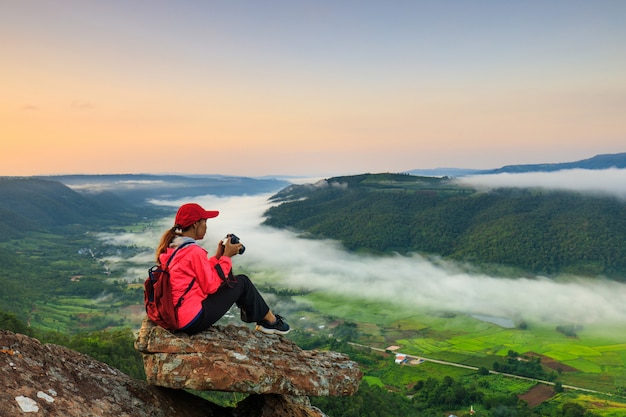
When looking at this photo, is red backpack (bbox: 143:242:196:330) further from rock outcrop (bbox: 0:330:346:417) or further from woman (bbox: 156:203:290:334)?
rock outcrop (bbox: 0:330:346:417)

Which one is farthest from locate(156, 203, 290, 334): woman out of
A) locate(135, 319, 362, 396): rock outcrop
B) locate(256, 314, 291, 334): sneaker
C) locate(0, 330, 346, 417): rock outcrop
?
locate(0, 330, 346, 417): rock outcrop

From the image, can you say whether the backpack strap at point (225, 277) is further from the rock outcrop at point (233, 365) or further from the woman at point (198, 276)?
the rock outcrop at point (233, 365)

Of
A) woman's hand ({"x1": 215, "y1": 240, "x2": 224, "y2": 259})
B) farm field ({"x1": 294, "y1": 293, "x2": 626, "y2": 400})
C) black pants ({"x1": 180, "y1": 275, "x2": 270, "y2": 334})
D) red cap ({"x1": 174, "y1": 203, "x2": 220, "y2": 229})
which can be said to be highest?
red cap ({"x1": 174, "y1": 203, "x2": 220, "y2": 229})

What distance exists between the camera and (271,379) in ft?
29.3

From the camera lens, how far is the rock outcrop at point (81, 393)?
666 centimetres

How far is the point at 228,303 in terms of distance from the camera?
921 centimetres

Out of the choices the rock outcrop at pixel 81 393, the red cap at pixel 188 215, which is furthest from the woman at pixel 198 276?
the rock outcrop at pixel 81 393

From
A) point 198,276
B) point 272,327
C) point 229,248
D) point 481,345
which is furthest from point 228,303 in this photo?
point 481,345

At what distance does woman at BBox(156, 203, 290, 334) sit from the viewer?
8.41 meters

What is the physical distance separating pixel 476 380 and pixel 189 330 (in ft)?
330

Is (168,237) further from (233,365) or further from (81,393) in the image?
(81,393)

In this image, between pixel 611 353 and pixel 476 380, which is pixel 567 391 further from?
pixel 611 353

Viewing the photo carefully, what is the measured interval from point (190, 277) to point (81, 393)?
9.51 ft

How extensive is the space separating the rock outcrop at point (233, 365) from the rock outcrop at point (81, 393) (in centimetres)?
69
